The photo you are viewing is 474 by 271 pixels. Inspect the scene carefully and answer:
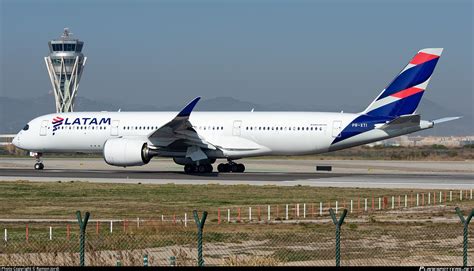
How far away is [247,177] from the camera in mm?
59938

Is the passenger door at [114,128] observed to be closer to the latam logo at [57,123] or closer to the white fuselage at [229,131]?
the white fuselage at [229,131]

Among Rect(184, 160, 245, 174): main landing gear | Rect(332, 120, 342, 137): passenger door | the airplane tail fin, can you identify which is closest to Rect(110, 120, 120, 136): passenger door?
Rect(184, 160, 245, 174): main landing gear

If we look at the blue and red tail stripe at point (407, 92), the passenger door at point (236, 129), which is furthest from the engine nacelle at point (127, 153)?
the blue and red tail stripe at point (407, 92)

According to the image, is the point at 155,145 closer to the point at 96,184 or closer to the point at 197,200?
the point at 96,184

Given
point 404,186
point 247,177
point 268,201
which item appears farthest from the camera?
point 247,177

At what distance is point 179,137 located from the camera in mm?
61781

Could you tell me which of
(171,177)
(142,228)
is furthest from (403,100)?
(142,228)

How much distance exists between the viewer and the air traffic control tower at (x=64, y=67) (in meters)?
186

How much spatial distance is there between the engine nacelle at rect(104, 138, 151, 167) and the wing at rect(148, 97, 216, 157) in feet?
4.72

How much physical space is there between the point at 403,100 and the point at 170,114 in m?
17.3

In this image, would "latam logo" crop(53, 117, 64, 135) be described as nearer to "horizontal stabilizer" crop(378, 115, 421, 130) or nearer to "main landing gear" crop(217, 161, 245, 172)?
"main landing gear" crop(217, 161, 245, 172)

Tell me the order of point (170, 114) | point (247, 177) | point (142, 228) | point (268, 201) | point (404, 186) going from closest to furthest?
point (142, 228), point (268, 201), point (404, 186), point (247, 177), point (170, 114)

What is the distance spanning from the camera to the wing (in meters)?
60.9

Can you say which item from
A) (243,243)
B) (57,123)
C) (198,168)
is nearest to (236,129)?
(198,168)
